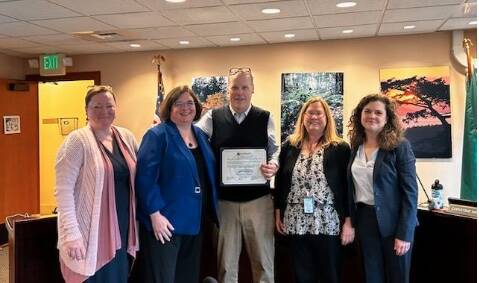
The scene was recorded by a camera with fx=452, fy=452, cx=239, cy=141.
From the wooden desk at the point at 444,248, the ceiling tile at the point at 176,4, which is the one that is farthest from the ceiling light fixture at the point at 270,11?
the wooden desk at the point at 444,248

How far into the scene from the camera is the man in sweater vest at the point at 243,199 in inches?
103

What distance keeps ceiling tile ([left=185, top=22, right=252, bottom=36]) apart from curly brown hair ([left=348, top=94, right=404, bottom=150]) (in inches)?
103

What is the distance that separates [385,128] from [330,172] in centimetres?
38

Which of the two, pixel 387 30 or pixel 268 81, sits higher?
pixel 387 30

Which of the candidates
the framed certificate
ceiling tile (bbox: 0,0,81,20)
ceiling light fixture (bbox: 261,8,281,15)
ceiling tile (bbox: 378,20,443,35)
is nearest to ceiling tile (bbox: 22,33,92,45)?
ceiling tile (bbox: 0,0,81,20)

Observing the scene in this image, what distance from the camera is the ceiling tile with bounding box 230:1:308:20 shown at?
407 cm

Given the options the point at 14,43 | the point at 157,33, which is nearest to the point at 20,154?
the point at 14,43

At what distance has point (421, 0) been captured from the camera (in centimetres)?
408

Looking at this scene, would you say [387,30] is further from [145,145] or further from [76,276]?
[76,276]

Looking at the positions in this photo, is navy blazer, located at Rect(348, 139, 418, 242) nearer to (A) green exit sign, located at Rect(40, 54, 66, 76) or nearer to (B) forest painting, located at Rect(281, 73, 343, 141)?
(B) forest painting, located at Rect(281, 73, 343, 141)

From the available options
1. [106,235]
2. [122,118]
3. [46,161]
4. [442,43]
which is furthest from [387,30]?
[46,161]

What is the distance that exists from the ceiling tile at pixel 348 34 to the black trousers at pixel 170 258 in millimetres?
3660

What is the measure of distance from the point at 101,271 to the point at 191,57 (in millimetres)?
4666

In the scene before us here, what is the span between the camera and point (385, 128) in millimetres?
2447
